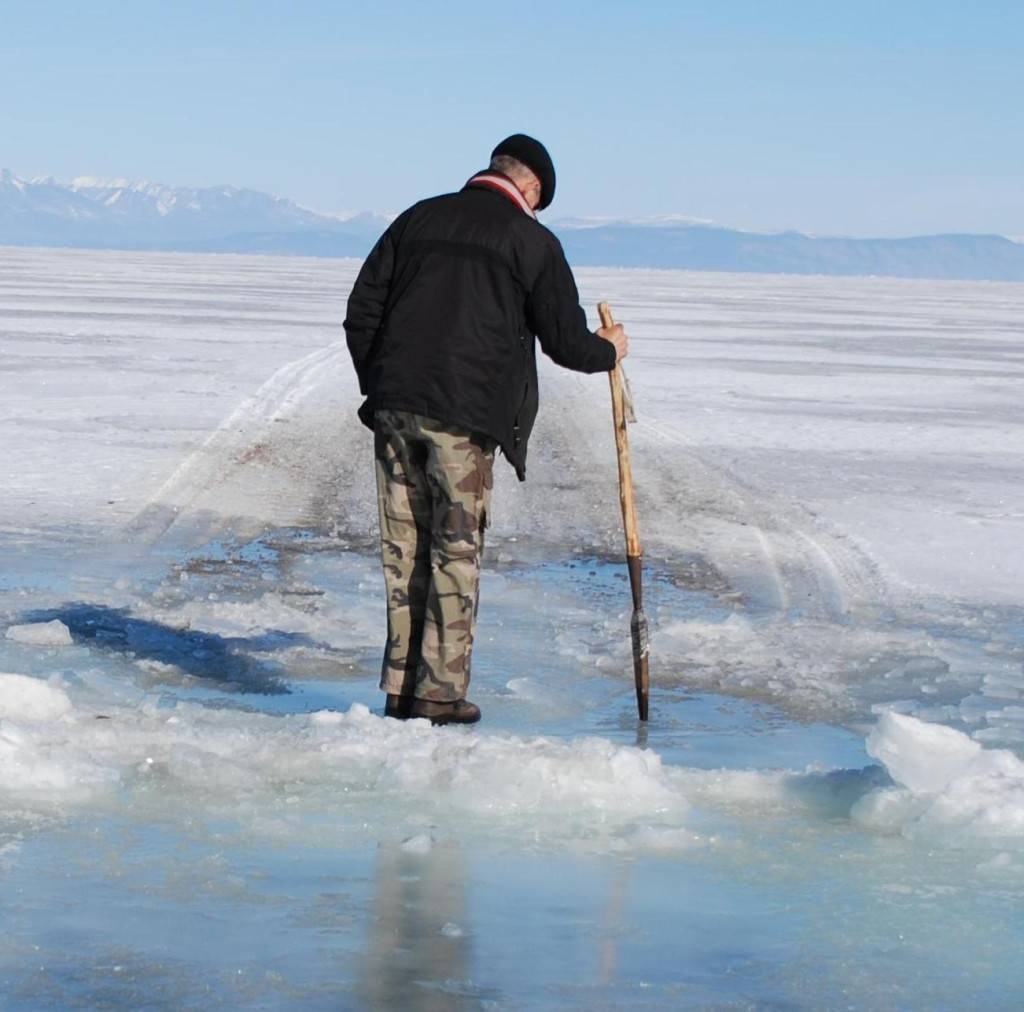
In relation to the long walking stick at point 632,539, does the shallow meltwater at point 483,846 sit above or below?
below

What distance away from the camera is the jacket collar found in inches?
176

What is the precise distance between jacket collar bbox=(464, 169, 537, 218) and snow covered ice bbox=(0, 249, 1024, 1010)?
1436mm

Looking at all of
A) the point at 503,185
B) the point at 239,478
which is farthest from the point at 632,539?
the point at 239,478

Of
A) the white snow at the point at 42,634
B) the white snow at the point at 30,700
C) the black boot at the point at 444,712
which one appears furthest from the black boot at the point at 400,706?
the white snow at the point at 42,634

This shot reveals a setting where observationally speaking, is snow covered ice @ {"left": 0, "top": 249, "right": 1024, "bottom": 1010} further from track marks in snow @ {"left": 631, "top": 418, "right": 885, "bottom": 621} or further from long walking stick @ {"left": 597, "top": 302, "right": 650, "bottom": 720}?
long walking stick @ {"left": 597, "top": 302, "right": 650, "bottom": 720}

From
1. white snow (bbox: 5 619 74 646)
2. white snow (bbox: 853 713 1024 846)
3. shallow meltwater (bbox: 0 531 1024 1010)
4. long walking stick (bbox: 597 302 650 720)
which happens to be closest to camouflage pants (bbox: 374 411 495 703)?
shallow meltwater (bbox: 0 531 1024 1010)

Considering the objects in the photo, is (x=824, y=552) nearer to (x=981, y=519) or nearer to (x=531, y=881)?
(x=981, y=519)

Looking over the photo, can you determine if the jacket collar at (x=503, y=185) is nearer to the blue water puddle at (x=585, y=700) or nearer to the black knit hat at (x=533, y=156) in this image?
the black knit hat at (x=533, y=156)

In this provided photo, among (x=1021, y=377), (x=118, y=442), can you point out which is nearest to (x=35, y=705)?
(x=118, y=442)

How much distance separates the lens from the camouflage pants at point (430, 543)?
4523 mm

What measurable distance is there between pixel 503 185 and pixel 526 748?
4.95 feet

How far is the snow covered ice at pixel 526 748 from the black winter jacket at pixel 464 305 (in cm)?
90

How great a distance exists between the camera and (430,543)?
471 cm

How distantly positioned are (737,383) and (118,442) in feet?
30.5
